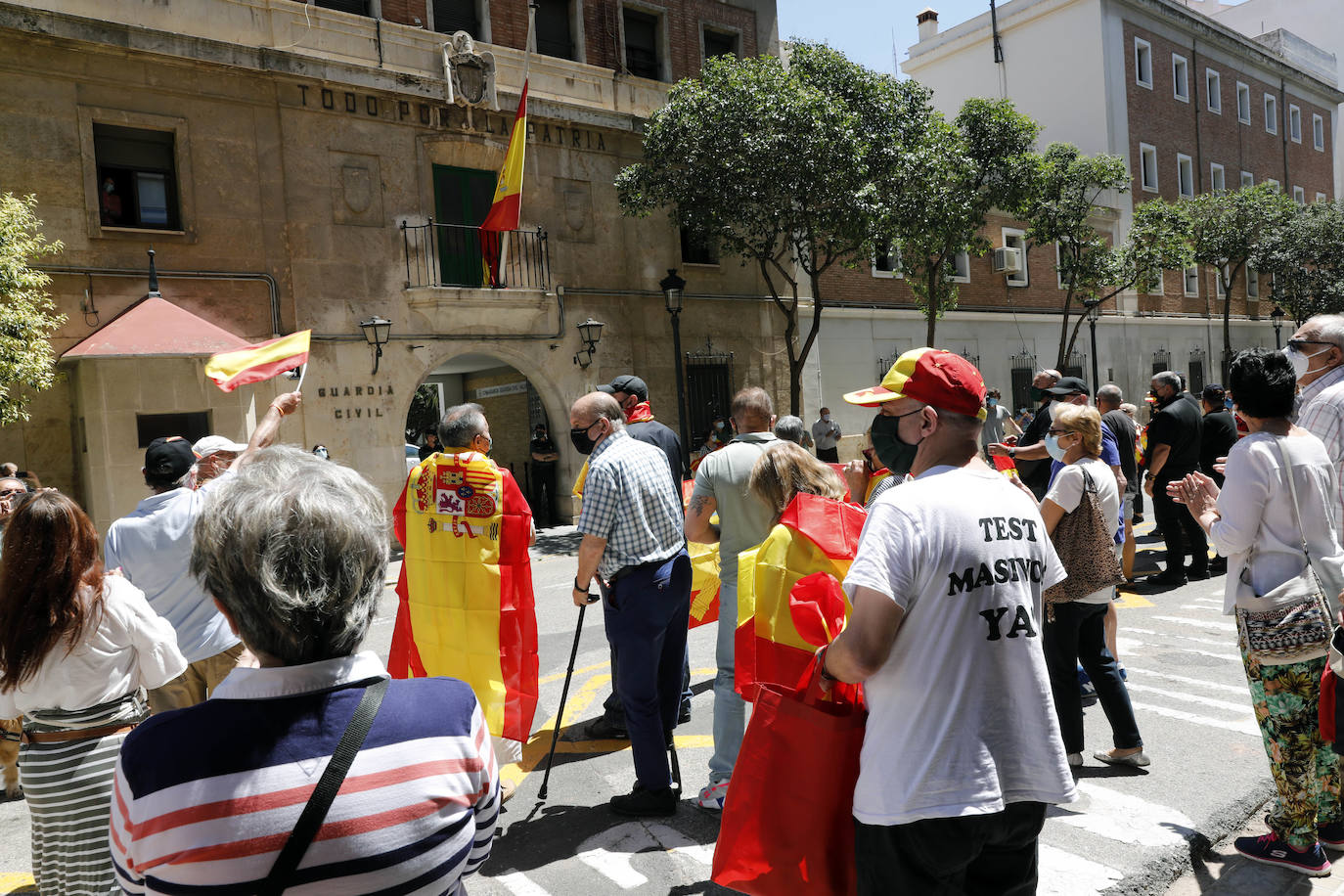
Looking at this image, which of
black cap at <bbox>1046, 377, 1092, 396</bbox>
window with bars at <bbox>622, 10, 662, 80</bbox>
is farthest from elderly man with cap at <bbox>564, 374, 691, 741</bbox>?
window with bars at <bbox>622, 10, 662, 80</bbox>

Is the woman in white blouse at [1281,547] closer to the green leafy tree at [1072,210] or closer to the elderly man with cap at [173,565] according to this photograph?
the elderly man with cap at [173,565]

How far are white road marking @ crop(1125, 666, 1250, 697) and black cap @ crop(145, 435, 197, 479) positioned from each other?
5.87 m

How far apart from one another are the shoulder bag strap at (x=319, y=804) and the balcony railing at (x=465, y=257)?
14375mm

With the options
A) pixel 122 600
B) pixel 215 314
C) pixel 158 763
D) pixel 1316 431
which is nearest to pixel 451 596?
pixel 122 600

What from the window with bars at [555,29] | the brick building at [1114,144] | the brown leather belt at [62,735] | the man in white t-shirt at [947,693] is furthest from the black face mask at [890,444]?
the brick building at [1114,144]

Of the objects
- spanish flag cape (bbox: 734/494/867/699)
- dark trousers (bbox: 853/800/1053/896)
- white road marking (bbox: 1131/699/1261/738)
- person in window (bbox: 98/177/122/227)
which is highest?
person in window (bbox: 98/177/122/227)

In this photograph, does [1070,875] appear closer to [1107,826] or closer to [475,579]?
[1107,826]

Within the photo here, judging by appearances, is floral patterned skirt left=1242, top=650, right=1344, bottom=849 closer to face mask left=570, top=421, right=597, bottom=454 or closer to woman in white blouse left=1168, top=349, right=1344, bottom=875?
woman in white blouse left=1168, top=349, right=1344, bottom=875

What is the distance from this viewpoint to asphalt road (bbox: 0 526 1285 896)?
3656 millimetres

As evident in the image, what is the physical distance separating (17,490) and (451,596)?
352cm

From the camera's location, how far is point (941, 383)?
7.77 feet

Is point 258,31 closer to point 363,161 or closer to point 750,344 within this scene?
point 363,161

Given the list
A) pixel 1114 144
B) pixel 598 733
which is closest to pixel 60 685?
pixel 598 733

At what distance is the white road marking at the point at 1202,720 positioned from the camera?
5.02 metres
